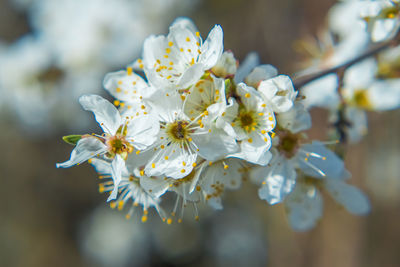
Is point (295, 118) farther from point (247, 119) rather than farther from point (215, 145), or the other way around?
point (215, 145)

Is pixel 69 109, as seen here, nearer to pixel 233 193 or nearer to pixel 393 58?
pixel 233 193

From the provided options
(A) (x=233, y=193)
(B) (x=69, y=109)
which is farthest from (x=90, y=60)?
(A) (x=233, y=193)

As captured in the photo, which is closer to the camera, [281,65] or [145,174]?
[145,174]

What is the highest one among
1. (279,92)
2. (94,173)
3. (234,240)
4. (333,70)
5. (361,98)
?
(279,92)

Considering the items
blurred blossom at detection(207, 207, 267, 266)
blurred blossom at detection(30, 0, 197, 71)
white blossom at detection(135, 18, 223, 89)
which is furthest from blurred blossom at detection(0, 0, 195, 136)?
blurred blossom at detection(207, 207, 267, 266)

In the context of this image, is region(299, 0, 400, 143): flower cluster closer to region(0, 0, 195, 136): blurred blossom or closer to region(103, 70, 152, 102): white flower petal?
region(103, 70, 152, 102): white flower petal

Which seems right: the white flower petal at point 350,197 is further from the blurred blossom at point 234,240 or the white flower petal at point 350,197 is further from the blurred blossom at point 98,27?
the blurred blossom at point 234,240

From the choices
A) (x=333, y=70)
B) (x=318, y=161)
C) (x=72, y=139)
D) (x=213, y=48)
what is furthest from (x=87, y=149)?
(x=333, y=70)
